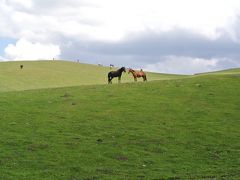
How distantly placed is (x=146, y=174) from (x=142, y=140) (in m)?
6.59

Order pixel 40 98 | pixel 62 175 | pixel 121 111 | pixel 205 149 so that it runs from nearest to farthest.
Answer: pixel 62 175 → pixel 205 149 → pixel 121 111 → pixel 40 98

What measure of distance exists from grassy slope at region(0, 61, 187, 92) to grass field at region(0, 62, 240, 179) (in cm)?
2755

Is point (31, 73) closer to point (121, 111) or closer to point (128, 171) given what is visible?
point (121, 111)

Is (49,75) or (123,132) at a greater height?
(49,75)

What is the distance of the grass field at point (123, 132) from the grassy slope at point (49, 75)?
2755 cm

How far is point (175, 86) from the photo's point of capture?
4431cm

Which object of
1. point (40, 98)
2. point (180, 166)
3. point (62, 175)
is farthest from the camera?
point (40, 98)

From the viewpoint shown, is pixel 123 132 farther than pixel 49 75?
No

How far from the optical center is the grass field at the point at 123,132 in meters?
22.7

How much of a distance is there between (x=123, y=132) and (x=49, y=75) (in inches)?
2180

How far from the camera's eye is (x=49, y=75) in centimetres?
8381

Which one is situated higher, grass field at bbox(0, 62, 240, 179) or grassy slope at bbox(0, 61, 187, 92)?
grassy slope at bbox(0, 61, 187, 92)

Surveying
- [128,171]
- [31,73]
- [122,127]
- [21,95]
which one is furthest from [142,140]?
[31,73]

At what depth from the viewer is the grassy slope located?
72062 mm
